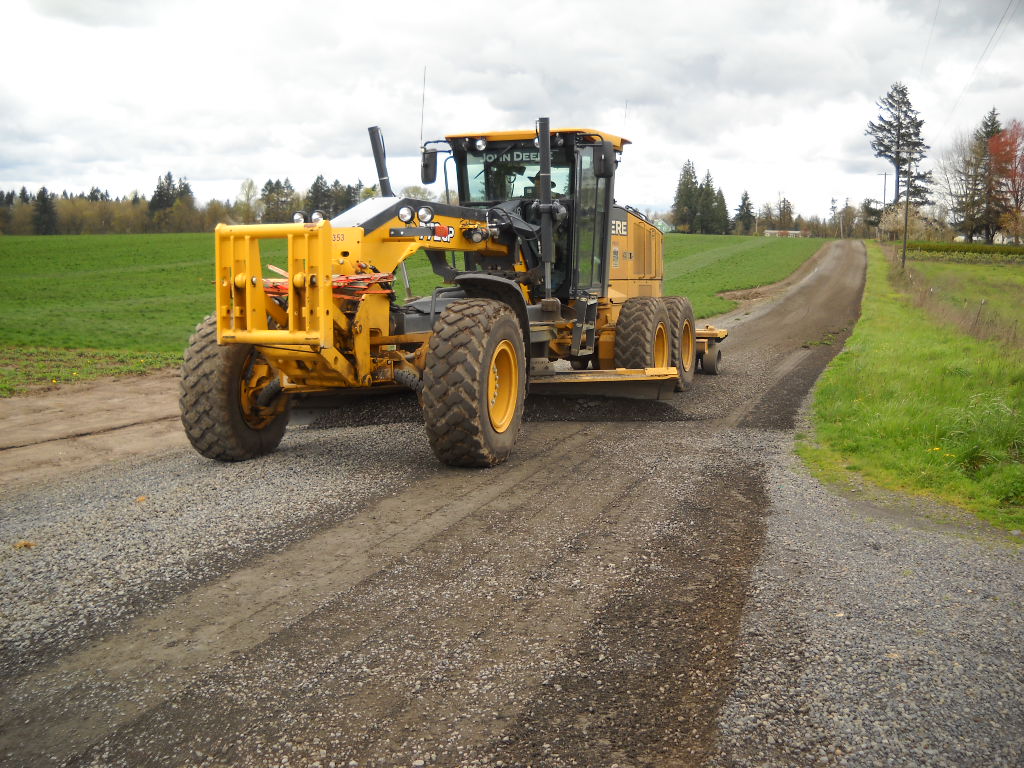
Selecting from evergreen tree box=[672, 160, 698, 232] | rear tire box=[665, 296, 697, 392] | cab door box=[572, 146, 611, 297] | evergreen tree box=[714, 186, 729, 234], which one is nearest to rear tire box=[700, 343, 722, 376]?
rear tire box=[665, 296, 697, 392]

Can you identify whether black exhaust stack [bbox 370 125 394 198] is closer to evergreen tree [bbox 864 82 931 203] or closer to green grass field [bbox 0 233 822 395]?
green grass field [bbox 0 233 822 395]

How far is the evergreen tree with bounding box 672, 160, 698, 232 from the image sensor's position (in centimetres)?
11753

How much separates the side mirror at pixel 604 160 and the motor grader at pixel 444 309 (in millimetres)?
16

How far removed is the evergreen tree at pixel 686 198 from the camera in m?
118

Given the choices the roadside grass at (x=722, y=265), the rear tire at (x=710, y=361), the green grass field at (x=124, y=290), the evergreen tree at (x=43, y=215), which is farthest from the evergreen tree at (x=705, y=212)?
the rear tire at (x=710, y=361)

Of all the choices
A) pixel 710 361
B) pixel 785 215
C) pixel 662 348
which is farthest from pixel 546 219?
pixel 785 215

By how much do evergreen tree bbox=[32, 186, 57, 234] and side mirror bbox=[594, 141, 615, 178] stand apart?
94.0m

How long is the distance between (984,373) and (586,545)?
28.3ft

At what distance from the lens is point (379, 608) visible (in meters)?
4.33

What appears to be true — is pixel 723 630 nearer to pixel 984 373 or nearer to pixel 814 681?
pixel 814 681

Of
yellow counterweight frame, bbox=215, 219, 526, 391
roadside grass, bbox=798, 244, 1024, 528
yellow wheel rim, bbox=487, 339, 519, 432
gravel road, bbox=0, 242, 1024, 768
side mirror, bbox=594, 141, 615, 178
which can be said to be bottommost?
gravel road, bbox=0, 242, 1024, 768

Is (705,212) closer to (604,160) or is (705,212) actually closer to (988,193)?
(988,193)

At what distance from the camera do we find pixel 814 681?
11.8 ft

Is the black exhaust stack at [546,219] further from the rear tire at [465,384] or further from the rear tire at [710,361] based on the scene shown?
the rear tire at [710,361]
